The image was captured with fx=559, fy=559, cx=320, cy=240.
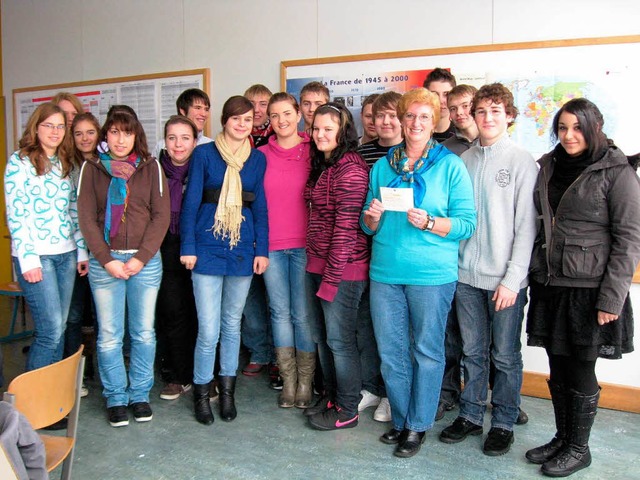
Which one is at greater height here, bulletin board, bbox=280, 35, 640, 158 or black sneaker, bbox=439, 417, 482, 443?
bulletin board, bbox=280, 35, 640, 158

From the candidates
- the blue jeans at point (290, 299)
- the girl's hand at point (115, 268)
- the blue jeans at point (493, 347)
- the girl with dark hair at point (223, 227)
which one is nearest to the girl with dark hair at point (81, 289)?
the girl's hand at point (115, 268)

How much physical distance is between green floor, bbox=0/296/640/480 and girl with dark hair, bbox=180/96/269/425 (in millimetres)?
195

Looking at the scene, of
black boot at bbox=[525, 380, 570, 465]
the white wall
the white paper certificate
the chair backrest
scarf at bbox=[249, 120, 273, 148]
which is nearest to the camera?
the chair backrest

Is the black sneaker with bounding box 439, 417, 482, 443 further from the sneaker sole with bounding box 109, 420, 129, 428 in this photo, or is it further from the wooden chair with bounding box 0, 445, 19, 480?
the wooden chair with bounding box 0, 445, 19, 480

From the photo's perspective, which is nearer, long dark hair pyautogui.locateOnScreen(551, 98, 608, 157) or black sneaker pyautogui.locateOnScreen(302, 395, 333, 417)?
long dark hair pyautogui.locateOnScreen(551, 98, 608, 157)

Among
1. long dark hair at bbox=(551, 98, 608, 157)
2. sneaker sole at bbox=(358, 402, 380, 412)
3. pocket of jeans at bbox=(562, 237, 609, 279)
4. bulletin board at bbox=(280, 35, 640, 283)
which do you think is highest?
bulletin board at bbox=(280, 35, 640, 283)

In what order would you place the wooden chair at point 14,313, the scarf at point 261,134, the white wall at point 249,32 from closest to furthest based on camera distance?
the white wall at point 249,32 < the scarf at point 261,134 < the wooden chair at point 14,313

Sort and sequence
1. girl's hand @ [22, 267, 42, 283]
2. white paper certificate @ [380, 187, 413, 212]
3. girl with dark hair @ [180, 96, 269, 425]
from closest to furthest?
white paper certificate @ [380, 187, 413, 212]
girl's hand @ [22, 267, 42, 283]
girl with dark hair @ [180, 96, 269, 425]

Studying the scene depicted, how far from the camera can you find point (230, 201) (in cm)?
267

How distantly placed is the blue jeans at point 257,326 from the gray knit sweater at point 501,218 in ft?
4.69

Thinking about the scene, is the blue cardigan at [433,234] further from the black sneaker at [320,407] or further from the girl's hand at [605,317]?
the black sneaker at [320,407]

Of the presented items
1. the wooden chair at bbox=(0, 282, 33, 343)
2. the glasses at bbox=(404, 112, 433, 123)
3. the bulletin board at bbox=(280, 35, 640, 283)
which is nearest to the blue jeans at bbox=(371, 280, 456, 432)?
the glasses at bbox=(404, 112, 433, 123)

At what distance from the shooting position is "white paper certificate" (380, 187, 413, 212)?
224 centimetres

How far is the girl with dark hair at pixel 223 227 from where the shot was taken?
106 inches
